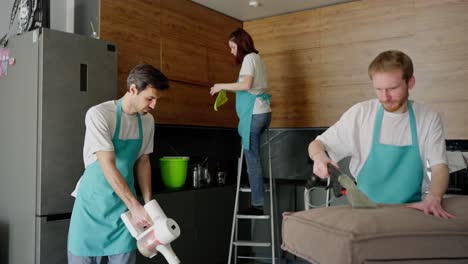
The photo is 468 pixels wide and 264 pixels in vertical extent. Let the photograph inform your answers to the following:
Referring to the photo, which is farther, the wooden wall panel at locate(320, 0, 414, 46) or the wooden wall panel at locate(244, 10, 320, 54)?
the wooden wall panel at locate(244, 10, 320, 54)

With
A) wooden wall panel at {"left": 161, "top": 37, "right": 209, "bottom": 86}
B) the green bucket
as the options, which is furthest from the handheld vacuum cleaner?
wooden wall panel at {"left": 161, "top": 37, "right": 209, "bottom": 86}

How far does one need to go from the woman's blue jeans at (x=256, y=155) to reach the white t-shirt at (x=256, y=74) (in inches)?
2.4

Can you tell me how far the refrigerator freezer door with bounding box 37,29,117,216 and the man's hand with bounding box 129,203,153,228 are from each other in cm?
79

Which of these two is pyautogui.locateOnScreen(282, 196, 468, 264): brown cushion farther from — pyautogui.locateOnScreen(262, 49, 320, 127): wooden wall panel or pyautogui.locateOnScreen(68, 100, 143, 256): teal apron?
pyautogui.locateOnScreen(262, 49, 320, 127): wooden wall panel

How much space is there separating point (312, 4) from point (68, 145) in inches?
93.6

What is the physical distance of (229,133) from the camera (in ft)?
14.6

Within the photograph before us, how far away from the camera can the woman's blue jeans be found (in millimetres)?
3271

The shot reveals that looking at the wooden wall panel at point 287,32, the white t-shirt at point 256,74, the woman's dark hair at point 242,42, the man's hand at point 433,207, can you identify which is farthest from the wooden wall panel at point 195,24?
the man's hand at point 433,207

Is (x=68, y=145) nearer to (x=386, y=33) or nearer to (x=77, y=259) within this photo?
(x=77, y=259)

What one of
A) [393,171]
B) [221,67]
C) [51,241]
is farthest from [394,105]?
[221,67]

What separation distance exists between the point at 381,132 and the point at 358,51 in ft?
7.42

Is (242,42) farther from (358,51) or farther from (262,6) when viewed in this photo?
(358,51)

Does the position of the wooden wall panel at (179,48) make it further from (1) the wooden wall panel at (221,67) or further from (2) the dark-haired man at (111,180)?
(2) the dark-haired man at (111,180)

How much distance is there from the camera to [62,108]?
96.1 inches
